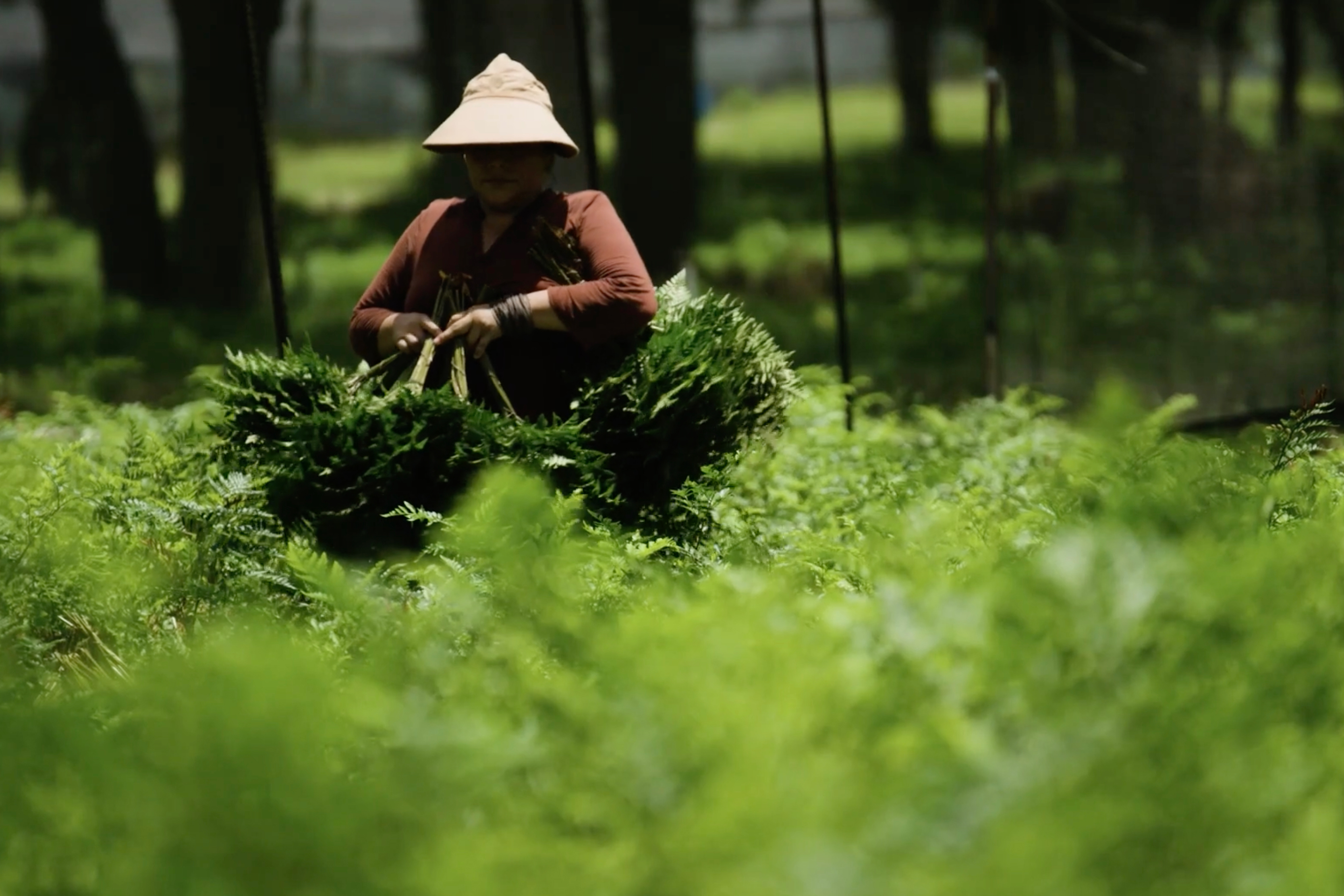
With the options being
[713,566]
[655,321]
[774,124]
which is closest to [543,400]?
[655,321]

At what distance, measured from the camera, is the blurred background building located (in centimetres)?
1048

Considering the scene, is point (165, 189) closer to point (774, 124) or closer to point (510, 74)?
point (774, 124)

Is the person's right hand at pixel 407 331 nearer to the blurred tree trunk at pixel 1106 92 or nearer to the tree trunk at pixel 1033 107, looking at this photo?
the tree trunk at pixel 1033 107

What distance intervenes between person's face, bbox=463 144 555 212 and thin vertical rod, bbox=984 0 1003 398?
4.10m

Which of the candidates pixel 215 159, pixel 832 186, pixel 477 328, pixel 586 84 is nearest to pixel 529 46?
pixel 832 186

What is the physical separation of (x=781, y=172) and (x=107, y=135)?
10.7 meters

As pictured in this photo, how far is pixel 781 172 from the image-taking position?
963 inches

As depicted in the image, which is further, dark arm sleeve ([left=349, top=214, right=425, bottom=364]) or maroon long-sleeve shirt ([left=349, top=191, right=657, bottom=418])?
dark arm sleeve ([left=349, top=214, right=425, bottom=364])

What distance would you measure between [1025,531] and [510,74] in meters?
2.04

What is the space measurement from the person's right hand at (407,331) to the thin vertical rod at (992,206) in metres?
4.43

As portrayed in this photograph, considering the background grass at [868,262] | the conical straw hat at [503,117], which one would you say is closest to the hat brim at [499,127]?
the conical straw hat at [503,117]

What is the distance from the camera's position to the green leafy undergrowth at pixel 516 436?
500cm

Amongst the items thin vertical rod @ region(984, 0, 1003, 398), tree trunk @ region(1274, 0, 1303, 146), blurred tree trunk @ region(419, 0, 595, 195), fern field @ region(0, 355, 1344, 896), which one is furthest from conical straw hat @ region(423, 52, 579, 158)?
tree trunk @ region(1274, 0, 1303, 146)

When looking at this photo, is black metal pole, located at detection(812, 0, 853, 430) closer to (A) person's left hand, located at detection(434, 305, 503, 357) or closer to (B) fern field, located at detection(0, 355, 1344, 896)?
(A) person's left hand, located at detection(434, 305, 503, 357)
